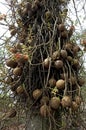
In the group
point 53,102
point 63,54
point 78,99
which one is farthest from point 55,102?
point 63,54

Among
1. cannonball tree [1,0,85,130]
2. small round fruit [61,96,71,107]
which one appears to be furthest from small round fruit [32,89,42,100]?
small round fruit [61,96,71,107]

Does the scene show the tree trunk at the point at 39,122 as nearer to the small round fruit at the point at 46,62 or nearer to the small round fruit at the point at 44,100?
the small round fruit at the point at 44,100

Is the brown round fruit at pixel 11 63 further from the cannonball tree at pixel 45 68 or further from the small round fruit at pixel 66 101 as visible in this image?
the small round fruit at pixel 66 101

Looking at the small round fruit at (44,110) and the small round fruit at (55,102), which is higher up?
the small round fruit at (55,102)

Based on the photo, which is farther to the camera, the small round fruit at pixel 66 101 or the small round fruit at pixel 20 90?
the small round fruit at pixel 20 90

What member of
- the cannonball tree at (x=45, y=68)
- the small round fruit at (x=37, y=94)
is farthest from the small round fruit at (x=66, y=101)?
the small round fruit at (x=37, y=94)

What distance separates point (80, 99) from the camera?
1.43m

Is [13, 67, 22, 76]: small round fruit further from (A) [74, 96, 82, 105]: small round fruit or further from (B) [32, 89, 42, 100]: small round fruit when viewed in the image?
(A) [74, 96, 82, 105]: small round fruit

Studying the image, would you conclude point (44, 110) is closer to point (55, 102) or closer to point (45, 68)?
point (55, 102)

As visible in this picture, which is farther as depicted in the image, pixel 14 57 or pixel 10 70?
pixel 10 70

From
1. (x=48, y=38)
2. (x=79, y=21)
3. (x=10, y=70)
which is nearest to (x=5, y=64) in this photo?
(x=10, y=70)

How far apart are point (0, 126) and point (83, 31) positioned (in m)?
0.69

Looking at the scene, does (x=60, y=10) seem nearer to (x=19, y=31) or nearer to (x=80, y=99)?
(x=19, y=31)

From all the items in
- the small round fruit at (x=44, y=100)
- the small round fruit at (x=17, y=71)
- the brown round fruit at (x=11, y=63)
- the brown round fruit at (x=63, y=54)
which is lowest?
the small round fruit at (x=44, y=100)
